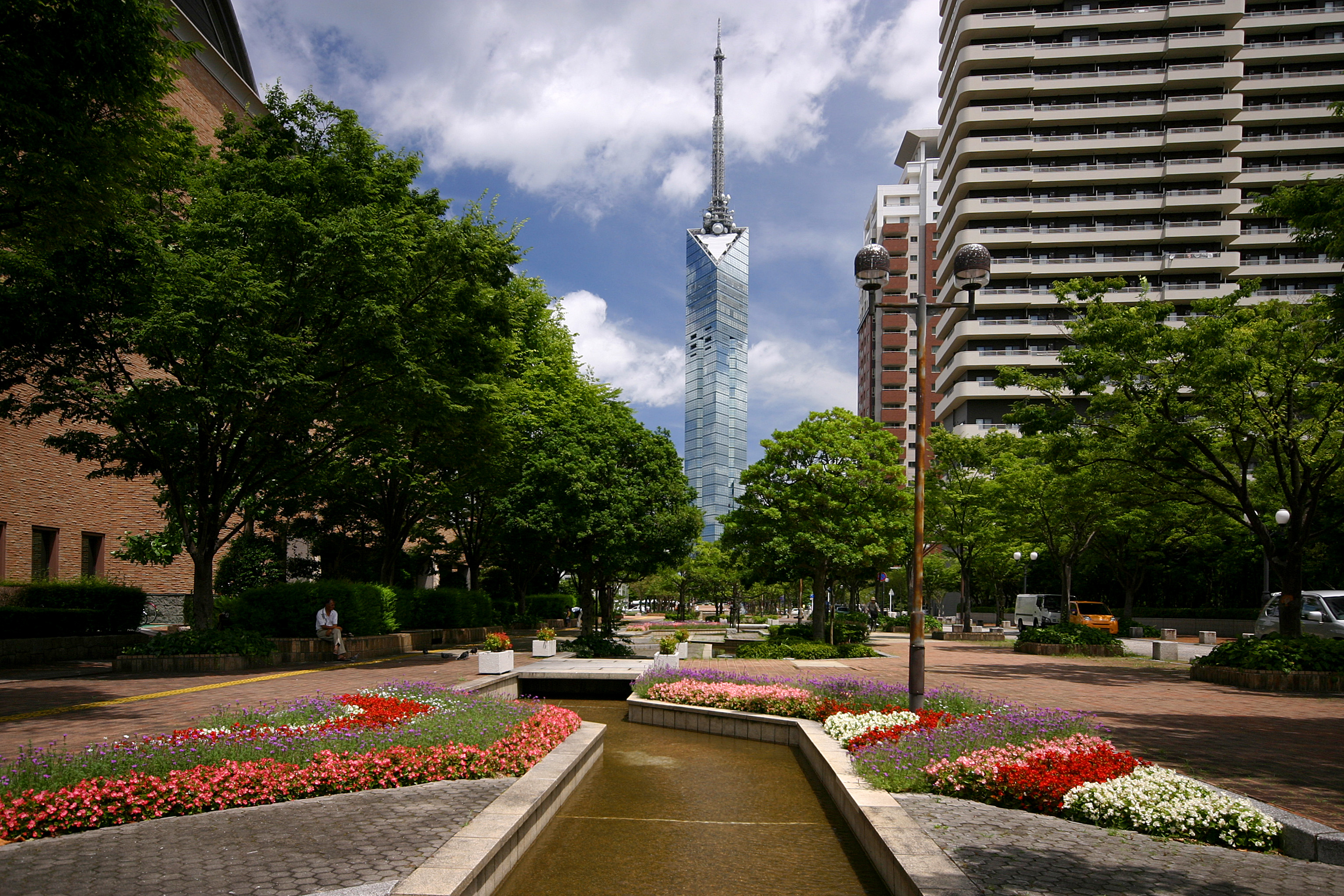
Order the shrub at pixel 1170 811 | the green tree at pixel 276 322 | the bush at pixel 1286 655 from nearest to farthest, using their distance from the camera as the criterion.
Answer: the shrub at pixel 1170 811 < the green tree at pixel 276 322 < the bush at pixel 1286 655

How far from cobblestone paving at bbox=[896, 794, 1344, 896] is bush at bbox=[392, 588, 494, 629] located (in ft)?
81.4

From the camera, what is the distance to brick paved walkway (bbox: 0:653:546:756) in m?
10.2

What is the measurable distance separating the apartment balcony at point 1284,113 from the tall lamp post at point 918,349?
7810cm

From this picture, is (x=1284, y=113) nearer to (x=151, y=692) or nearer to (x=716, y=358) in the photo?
(x=151, y=692)

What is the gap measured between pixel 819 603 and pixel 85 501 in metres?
26.7

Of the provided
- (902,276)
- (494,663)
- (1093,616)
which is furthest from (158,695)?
(902,276)

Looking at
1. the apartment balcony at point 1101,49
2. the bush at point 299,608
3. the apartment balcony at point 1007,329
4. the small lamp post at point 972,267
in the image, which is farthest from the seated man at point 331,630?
the apartment balcony at point 1101,49

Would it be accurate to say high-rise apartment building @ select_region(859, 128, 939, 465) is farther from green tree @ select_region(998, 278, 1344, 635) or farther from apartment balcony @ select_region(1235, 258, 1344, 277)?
green tree @ select_region(998, 278, 1344, 635)

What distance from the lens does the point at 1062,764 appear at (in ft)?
25.1

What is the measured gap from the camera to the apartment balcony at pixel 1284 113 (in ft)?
231

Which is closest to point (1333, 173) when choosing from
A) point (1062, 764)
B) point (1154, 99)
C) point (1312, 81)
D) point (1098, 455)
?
point (1312, 81)

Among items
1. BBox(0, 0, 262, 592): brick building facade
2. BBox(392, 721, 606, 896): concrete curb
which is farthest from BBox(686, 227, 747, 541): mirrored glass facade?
BBox(392, 721, 606, 896): concrete curb

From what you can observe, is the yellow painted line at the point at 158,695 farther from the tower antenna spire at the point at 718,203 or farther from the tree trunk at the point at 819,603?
the tower antenna spire at the point at 718,203

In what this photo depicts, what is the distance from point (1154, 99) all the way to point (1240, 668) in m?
69.8
